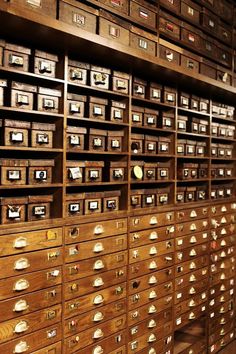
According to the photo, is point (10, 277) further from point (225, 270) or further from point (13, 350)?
point (225, 270)

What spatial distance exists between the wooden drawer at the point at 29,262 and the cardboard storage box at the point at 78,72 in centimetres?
97

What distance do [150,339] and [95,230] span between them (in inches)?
42.0

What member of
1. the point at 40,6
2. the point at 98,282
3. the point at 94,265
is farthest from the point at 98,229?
the point at 40,6

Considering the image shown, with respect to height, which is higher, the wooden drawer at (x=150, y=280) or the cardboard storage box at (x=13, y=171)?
the cardboard storage box at (x=13, y=171)

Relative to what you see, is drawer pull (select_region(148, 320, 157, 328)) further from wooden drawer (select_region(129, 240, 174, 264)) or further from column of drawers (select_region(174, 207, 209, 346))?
wooden drawer (select_region(129, 240, 174, 264))

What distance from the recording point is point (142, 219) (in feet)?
10.3

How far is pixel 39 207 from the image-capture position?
243 centimetres

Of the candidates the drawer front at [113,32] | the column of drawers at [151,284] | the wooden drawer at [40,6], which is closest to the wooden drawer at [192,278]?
the column of drawers at [151,284]

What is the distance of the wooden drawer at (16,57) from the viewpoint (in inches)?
87.7

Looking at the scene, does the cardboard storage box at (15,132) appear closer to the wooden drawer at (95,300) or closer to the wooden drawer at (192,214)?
the wooden drawer at (95,300)

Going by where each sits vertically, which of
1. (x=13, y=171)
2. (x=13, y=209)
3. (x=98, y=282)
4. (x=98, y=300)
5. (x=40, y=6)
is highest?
(x=40, y=6)

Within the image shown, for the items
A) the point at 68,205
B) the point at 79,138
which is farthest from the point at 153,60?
the point at 68,205

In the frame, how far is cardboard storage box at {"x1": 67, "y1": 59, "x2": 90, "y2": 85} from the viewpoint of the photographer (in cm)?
257

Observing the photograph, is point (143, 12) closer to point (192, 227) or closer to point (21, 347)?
point (192, 227)
